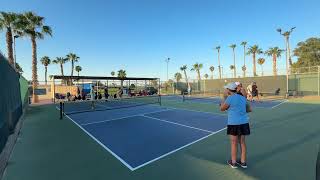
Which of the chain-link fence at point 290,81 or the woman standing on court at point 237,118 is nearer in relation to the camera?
the woman standing on court at point 237,118

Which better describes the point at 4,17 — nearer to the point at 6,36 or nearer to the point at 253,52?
the point at 6,36

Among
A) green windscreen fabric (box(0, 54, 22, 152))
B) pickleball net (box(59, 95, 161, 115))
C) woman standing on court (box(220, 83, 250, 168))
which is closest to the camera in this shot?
woman standing on court (box(220, 83, 250, 168))

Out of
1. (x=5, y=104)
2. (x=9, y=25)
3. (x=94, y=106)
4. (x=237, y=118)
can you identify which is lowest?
(x=94, y=106)

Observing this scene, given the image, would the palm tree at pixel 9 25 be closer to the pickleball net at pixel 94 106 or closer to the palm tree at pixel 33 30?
the palm tree at pixel 33 30

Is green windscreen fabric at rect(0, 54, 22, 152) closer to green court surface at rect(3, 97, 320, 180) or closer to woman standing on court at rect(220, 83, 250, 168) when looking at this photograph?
green court surface at rect(3, 97, 320, 180)

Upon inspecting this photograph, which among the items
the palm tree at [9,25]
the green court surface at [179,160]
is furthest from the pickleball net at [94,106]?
the palm tree at [9,25]

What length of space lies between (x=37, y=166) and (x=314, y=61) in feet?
195

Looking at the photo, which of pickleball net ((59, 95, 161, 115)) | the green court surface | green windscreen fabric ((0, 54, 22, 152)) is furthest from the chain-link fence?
green windscreen fabric ((0, 54, 22, 152))

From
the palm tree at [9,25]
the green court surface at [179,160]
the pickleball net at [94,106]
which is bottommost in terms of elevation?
the green court surface at [179,160]

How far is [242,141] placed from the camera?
4.61 metres

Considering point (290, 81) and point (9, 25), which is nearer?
point (9, 25)

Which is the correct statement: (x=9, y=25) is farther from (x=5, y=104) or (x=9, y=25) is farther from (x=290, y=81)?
(x=290, y=81)

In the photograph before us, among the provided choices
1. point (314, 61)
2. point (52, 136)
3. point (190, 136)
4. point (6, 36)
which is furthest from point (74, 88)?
point (314, 61)

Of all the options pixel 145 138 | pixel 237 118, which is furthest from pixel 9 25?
pixel 237 118
